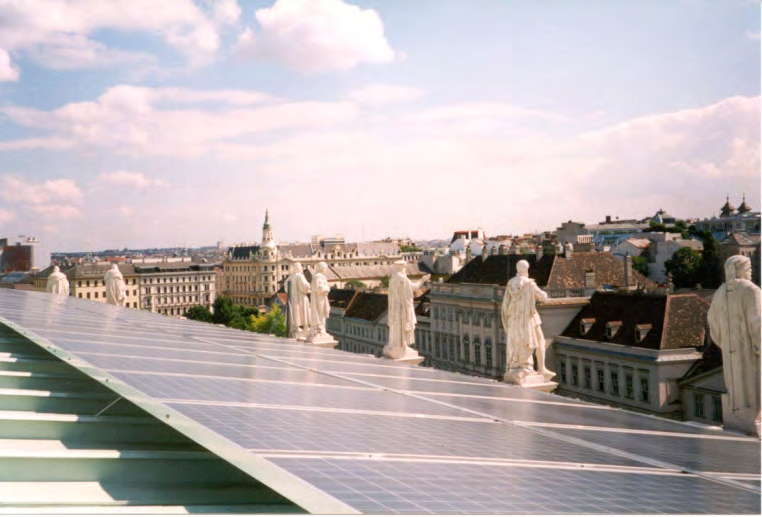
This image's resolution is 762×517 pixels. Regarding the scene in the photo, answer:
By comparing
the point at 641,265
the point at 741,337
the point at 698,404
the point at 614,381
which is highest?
the point at 641,265

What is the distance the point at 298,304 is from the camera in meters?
23.9

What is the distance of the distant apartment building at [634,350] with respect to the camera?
1708 inches

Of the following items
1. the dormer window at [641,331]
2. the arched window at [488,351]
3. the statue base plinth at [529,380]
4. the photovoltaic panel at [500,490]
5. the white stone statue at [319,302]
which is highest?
the white stone statue at [319,302]

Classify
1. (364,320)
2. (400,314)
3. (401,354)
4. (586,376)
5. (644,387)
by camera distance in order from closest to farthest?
(400,314), (401,354), (644,387), (586,376), (364,320)

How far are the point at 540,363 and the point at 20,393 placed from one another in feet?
32.4

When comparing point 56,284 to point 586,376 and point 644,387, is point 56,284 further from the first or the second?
point 586,376

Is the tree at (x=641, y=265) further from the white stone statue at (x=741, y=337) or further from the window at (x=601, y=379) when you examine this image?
the white stone statue at (x=741, y=337)

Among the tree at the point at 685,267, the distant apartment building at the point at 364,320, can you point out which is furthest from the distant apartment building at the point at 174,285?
the tree at the point at 685,267

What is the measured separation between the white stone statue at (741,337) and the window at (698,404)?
110 feet

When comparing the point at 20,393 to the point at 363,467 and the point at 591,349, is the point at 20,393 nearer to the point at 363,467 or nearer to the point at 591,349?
the point at 363,467

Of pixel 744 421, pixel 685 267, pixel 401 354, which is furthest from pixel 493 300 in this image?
pixel 744 421

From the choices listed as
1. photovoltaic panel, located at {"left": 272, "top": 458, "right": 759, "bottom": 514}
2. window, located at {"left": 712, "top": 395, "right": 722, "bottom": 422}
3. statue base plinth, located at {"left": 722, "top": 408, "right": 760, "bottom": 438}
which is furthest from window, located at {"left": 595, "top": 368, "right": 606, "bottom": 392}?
photovoltaic panel, located at {"left": 272, "top": 458, "right": 759, "bottom": 514}

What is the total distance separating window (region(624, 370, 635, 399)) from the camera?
45169 millimetres

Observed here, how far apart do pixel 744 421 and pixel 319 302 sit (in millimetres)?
14324
